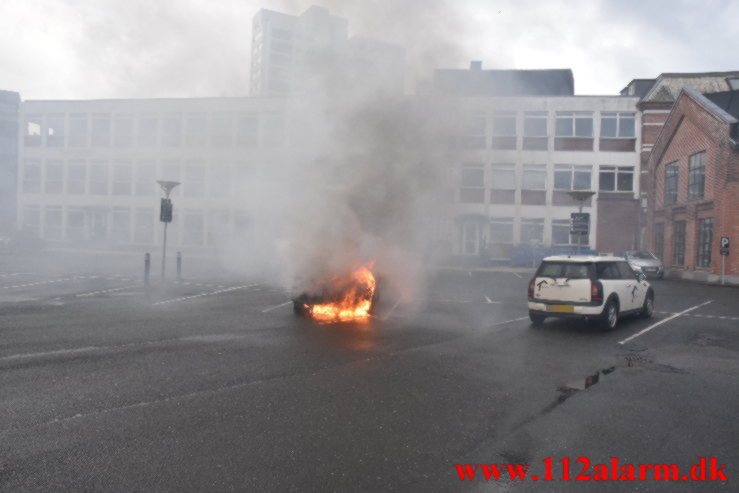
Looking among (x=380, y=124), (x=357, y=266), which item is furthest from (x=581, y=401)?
(x=380, y=124)

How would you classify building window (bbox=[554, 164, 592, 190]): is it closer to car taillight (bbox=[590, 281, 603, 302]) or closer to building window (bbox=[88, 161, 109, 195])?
car taillight (bbox=[590, 281, 603, 302])

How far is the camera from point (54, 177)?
3844 cm

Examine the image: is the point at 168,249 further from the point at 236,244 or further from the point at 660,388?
the point at 660,388

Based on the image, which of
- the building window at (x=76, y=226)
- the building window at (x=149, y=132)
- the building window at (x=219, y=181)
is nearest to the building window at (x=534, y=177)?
the building window at (x=219, y=181)

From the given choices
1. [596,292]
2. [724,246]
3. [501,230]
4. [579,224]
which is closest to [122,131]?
[501,230]

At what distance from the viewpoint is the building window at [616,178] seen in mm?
32969

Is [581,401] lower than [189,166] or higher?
lower

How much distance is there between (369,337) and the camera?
28.0 ft

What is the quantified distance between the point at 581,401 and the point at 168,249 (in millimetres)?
35408

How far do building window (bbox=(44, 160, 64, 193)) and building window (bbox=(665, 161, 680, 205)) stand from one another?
41.9 m

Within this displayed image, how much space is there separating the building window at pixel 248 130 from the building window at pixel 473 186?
587 inches

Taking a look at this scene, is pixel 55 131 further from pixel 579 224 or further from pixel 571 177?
pixel 579 224

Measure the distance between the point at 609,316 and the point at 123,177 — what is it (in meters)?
36.1

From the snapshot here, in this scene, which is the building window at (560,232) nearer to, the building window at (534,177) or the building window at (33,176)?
the building window at (534,177)
